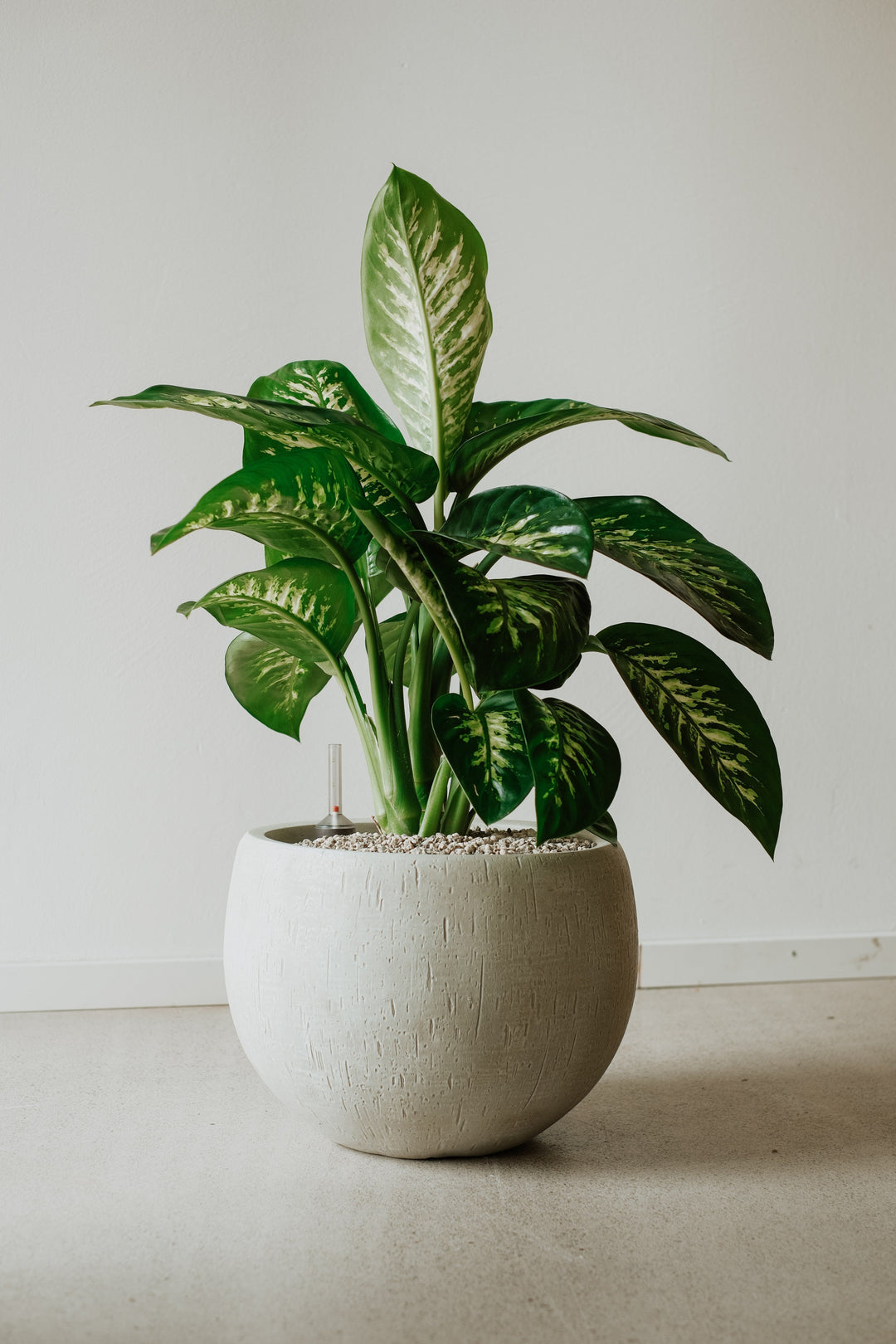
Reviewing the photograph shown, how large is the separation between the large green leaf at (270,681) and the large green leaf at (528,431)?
0.25 metres

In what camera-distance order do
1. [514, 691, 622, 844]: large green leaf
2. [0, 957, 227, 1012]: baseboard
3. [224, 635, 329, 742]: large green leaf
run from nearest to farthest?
1. [514, 691, 622, 844]: large green leaf
2. [224, 635, 329, 742]: large green leaf
3. [0, 957, 227, 1012]: baseboard

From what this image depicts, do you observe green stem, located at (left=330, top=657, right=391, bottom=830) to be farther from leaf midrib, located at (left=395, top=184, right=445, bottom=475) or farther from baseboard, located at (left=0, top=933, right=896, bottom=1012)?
baseboard, located at (left=0, top=933, right=896, bottom=1012)

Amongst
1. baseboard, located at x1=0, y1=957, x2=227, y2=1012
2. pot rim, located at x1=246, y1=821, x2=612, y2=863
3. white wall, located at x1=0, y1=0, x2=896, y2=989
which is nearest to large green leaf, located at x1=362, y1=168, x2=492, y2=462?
pot rim, located at x1=246, y1=821, x2=612, y2=863

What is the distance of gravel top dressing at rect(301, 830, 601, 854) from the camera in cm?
94

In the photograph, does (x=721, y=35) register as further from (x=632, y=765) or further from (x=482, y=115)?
(x=632, y=765)

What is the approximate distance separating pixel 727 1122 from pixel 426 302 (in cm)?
84

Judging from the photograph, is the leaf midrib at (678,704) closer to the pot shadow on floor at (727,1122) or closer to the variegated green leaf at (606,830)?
the variegated green leaf at (606,830)

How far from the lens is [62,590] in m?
1.50

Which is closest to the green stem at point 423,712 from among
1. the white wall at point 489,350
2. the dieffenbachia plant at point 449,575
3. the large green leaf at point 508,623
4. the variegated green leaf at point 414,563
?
the dieffenbachia plant at point 449,575

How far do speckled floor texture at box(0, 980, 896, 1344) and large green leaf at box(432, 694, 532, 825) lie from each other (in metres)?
0.34

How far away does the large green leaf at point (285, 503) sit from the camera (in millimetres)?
792

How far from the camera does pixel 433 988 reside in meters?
0.87

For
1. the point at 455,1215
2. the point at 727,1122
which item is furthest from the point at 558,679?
the point at 727,1122

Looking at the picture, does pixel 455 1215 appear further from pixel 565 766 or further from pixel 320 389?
pixel 320 389
